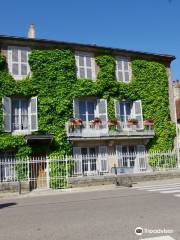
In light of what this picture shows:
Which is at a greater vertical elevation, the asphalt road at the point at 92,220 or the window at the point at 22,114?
the window at the point at 22,114

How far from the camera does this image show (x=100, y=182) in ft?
63.5

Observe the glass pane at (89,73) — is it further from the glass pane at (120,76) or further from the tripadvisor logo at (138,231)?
the tripadvisor logo at (138,231)

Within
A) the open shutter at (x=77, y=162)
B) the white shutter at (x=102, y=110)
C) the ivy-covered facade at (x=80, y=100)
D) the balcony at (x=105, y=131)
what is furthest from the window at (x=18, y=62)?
the open shutter at (x=77, y=162)

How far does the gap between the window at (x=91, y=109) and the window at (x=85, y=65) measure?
1.53 metres

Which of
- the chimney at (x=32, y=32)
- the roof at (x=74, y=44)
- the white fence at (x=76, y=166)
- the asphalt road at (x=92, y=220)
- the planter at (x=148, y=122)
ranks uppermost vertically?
the chimney at (x=32, y=32)

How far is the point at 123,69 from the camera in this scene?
24.5 meters

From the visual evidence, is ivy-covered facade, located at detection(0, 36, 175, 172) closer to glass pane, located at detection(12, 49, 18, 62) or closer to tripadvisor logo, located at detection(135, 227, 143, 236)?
glass pane, located at detection(12, 49, 18, 62)

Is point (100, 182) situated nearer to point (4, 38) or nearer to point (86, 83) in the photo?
point (86, 83)

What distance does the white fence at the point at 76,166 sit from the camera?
19.5 meters

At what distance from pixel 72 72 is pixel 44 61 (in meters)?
1.83

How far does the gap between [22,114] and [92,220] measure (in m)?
13.8

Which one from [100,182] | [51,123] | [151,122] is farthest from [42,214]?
[151,122]

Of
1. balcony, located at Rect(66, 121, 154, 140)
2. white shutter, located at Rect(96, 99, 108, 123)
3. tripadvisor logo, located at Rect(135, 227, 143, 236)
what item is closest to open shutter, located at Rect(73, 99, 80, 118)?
balcony, located at Rect(66, 121, 154, 140)

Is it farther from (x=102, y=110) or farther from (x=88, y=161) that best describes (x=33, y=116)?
(x=102, y=110)
